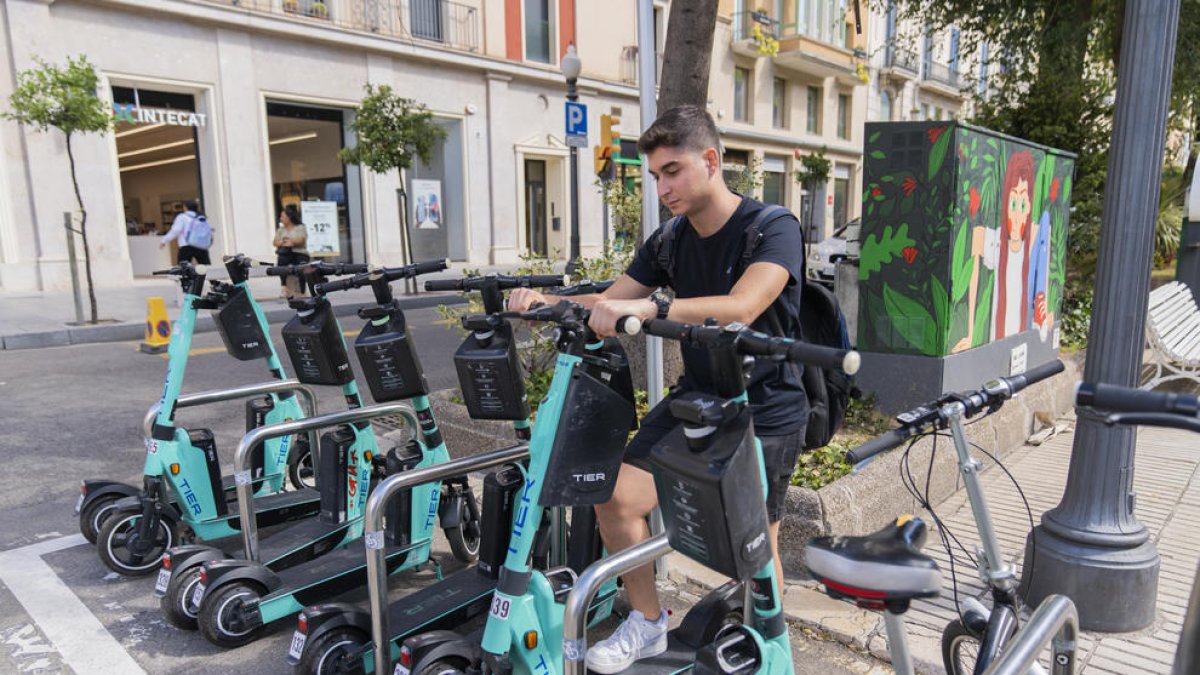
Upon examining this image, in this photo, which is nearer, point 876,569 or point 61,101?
point 876,569

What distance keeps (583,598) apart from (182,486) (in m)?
2.51

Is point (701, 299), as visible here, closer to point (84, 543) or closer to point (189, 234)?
point (84, 543)

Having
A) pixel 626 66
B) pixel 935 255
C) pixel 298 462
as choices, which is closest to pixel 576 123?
pixel 935 255

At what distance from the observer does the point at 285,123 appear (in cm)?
1730

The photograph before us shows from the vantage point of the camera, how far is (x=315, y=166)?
18.4 meters

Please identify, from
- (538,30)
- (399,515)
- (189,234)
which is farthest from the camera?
(538,30)

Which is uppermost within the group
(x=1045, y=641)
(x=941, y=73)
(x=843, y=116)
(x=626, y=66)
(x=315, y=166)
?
(x=941, y=73)

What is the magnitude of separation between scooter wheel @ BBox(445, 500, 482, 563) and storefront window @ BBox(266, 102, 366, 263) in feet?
46.4

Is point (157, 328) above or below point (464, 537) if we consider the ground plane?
above

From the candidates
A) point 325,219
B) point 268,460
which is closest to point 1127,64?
point 268,460

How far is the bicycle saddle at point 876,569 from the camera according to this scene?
157cm

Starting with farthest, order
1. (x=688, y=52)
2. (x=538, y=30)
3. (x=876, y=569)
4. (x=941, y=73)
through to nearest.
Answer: (x=941, y=73)
(x=538, y=30)
(x=688, y=52)
(x=876, y=569)

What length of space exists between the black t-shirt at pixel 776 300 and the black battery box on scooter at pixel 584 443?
0.30 meters

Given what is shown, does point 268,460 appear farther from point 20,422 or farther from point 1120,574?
point 1120,574
